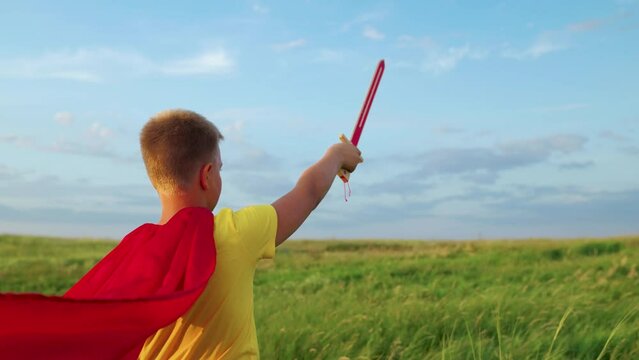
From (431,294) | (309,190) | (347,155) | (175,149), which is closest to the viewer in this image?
(175,149)

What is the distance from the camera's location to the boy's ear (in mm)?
3051

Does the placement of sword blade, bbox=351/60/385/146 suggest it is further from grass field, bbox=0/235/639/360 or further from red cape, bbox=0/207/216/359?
grass field, bbox=0/235/639/360

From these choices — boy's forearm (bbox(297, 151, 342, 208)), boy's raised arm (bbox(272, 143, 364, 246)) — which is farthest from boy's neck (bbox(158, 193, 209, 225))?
boy's forearm (bbox(297, 151, 342, 208))

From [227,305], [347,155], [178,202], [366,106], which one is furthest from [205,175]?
[366,106]

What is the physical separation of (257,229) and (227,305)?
1.17ft

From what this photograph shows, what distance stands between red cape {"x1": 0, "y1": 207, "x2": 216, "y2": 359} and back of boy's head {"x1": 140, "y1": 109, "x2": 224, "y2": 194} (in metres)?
0.16

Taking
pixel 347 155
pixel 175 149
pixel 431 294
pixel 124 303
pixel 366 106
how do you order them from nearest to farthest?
1. pixel 124 303
2. pixel 175 149
3. pixel 347 155
4. pixel 366 106
5. pixel 431 294

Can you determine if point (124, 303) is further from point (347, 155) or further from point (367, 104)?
point (367, 104)

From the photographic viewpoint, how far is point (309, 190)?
11.3 feet

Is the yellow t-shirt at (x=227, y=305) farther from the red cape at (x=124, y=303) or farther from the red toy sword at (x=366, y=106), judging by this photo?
the red toy sword at (x=366, y=106)

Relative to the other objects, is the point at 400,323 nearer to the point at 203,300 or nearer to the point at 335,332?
the point at 335,332

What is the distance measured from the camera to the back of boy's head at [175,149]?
119 inches

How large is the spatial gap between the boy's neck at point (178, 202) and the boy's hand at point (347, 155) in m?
0.88

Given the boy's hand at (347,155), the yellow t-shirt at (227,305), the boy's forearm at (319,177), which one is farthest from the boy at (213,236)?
the boy's hand at (347,155)
